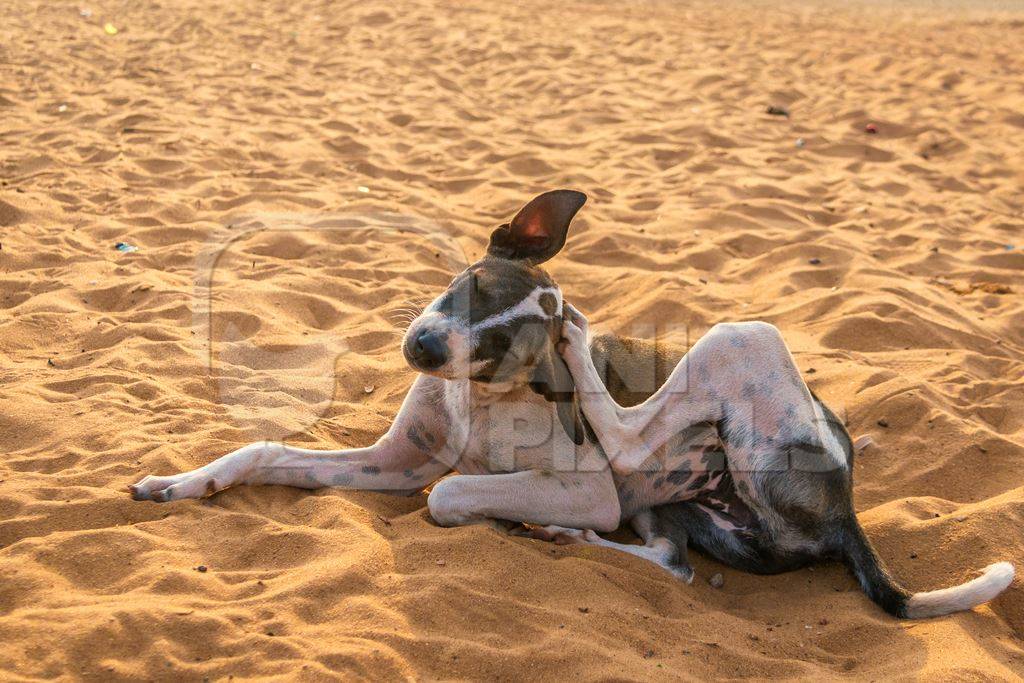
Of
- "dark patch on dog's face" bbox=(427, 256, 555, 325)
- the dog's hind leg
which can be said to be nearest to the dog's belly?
the dog's hind leg

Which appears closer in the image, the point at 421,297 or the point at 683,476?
the point at 683,476

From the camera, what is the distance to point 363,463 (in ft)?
14.8

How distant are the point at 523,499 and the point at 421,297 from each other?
279 cm

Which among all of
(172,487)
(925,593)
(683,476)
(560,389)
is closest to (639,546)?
(683,476)

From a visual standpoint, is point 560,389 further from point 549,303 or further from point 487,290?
point 487,290

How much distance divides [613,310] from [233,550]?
11.9 ft

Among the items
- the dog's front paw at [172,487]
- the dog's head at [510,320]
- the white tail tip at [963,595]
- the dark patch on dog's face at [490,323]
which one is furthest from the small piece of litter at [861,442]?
the dog's front paw at [172,487]

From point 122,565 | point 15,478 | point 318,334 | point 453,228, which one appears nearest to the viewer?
point 122,565

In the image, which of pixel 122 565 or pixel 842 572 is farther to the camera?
pixel 842 572

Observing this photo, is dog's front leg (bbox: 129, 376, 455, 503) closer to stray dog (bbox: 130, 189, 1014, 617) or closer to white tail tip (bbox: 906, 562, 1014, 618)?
stray dog (bbox: 130, 189, 1014, 617)

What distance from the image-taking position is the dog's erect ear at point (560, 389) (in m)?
4.05

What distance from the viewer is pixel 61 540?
146 inches

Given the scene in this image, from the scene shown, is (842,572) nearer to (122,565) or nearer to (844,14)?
(122,565)

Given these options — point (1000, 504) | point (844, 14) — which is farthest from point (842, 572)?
point (844, 14)
